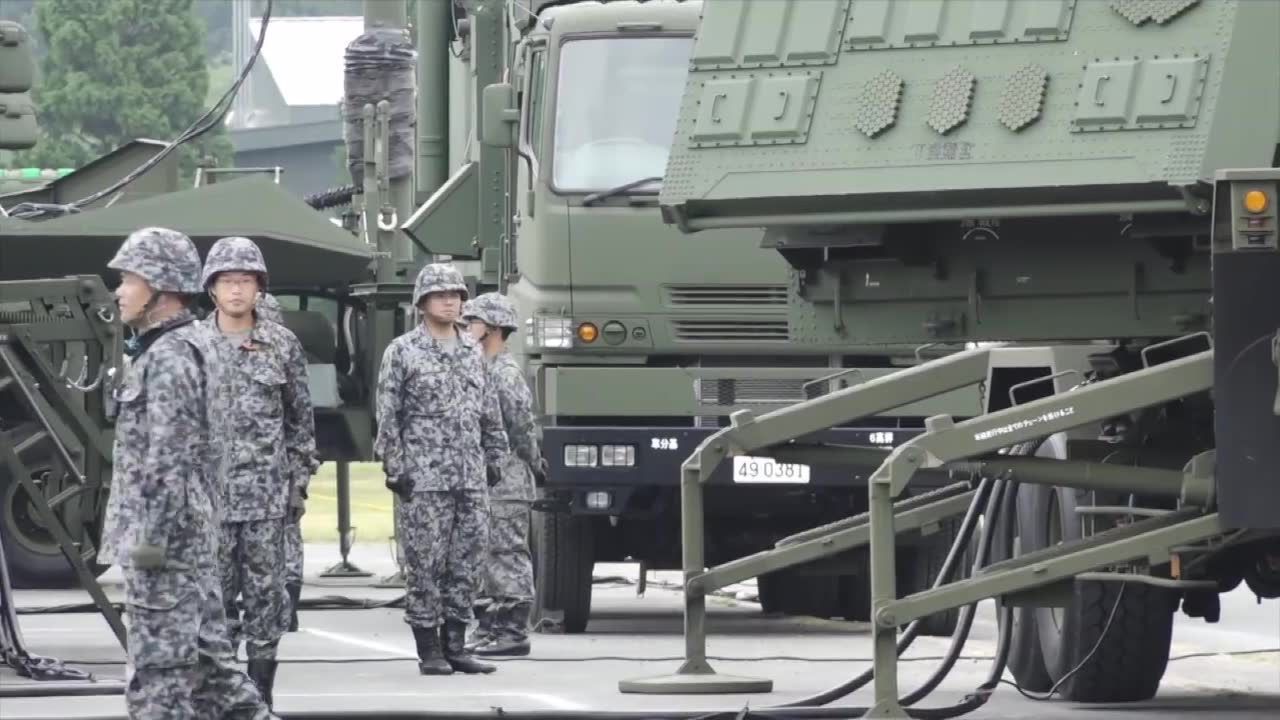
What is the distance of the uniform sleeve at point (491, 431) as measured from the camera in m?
14.1

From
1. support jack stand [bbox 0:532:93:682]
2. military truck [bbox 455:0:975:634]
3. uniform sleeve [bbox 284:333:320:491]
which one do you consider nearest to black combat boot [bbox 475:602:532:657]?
military truck [bbox 455:0:975:634]

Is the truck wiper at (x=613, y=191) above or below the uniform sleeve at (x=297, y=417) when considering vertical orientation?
above

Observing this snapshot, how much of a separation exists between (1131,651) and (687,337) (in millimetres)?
4176

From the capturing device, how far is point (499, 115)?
52.0 ft

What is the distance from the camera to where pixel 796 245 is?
11.9 metres

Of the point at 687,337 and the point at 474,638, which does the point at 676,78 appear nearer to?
the point at 687,337

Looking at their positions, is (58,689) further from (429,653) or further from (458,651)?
(458,651)

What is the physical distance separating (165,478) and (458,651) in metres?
4.52

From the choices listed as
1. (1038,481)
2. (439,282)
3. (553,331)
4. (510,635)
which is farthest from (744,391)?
(1038,481)

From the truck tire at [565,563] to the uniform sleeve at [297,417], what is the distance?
4113 mm

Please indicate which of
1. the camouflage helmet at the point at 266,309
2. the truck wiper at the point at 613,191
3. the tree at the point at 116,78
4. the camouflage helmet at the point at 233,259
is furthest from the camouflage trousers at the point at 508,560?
the tree at the point at 116,78

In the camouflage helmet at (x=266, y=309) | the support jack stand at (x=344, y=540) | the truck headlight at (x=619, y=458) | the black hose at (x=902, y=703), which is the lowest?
the support jack stand at (x=344, y=540)

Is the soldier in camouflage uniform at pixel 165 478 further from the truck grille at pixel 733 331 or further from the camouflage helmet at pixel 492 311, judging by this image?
the truck grille at pixel 733 331

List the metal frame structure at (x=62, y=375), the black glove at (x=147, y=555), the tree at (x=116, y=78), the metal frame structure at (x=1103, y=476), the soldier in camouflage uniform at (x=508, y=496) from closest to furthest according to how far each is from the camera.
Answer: the black glove at (x=147, y=555)
the metal frame structure at (x=1103, y=476)
the metal frame structure at (x=62, y=375)
the soldier in camouflage uniform at (x=508, y=496)
the tree at (x=116, y=78)
